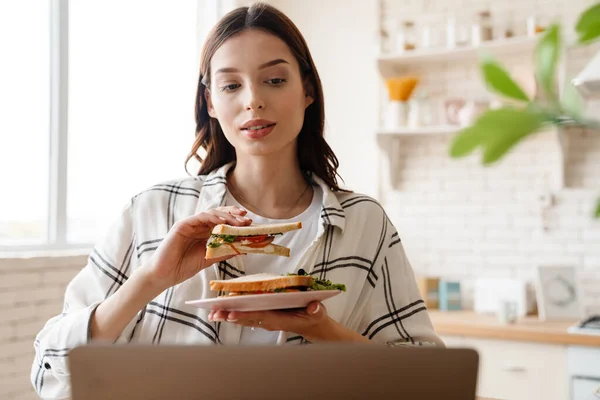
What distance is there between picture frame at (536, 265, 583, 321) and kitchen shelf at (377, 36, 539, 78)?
1159mm

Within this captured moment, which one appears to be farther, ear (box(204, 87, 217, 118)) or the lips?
ear (box(204, 87, 217, 118))

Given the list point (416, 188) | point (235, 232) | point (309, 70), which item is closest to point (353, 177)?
point (416, 188)

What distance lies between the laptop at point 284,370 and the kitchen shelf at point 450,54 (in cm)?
294

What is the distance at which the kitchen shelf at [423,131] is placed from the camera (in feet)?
11.8

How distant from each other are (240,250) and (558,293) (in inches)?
93.1

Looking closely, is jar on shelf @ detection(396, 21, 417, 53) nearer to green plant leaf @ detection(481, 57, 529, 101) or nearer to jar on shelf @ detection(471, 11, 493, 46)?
jar on shelf @ detection(471, 11, 493, 46)

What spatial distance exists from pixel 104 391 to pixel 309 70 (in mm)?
1254

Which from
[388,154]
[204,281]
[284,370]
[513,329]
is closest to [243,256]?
[204,281]

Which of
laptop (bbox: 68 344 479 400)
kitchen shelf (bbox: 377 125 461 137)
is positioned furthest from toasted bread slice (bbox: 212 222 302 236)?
kitchen shelf (bbox: 377 125 461 137)

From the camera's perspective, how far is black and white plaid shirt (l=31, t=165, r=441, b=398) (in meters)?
1.53

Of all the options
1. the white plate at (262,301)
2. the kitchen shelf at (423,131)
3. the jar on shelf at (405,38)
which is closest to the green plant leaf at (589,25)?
the white plate at (262,301)

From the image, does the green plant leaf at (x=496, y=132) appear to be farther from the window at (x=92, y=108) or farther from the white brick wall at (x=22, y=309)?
the window at (x=92, y=108)

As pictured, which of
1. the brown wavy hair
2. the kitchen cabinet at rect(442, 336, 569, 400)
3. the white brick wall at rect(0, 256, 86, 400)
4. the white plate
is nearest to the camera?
the white plate

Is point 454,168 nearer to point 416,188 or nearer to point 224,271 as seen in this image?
point 416,188
